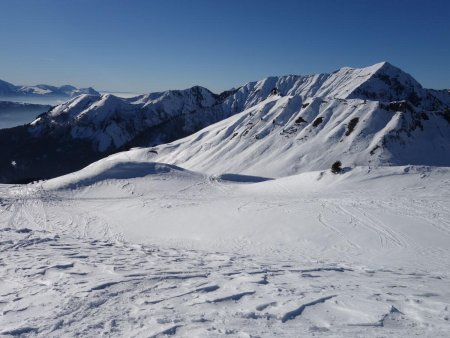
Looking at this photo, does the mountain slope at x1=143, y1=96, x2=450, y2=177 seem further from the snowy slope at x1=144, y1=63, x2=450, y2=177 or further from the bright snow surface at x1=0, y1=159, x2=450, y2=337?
the bright snow surface at x1=0, y1=159, x2=450, y2=337

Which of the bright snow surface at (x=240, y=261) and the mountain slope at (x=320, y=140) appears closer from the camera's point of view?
the bright snow surface at (x=240, y=261)

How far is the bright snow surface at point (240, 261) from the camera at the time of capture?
697 centimetres

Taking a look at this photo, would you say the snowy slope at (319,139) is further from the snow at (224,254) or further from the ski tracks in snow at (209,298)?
the ski tracks in snow at (209,298)

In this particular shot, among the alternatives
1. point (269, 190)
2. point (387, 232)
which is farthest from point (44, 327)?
point (269, 190)

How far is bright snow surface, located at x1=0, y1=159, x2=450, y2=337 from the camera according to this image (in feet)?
22.9

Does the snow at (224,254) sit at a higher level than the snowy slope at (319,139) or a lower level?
lower

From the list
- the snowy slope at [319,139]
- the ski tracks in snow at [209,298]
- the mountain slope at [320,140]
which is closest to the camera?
the ski tracks in snow at [209,298]

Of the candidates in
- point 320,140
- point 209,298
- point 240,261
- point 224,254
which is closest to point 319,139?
point 320,140

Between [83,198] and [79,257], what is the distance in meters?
21.8

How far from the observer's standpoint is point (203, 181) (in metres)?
37.8

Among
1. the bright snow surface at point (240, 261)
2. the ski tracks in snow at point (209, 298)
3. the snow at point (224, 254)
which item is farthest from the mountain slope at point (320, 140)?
the ski tracks in snow at point (209, 298)

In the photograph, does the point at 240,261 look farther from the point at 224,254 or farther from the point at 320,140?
the point at 320,140

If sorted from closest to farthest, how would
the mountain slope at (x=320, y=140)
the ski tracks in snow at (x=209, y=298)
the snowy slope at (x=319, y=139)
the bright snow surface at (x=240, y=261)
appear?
the ski tracks in snow at (x=209, y=298)
the bright snow surface at (x=240, y=261)
the mountain slope at (x=320, y=140)
the snowy slope at (x=319, y=139)

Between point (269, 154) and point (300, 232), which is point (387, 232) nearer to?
point (300, 232)
